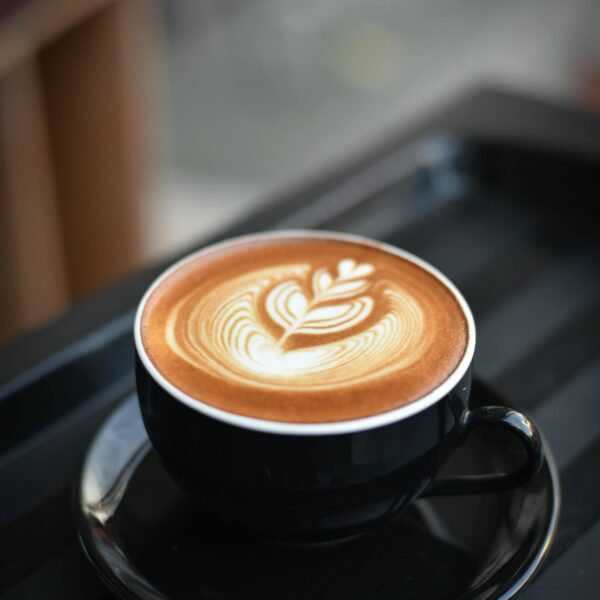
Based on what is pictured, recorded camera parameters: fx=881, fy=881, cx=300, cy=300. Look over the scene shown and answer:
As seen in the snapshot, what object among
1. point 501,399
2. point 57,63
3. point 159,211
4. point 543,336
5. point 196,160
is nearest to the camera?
point 501,399

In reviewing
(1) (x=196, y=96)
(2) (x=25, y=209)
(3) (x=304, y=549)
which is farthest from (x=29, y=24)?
(1) (x=196, y=96)

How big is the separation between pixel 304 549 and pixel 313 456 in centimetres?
8

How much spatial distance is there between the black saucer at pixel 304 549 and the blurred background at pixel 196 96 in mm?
288

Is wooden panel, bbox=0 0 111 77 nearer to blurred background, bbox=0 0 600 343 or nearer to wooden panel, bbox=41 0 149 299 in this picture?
blurred background, bbox=0 0 600 343

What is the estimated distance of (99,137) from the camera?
1194 millimetres

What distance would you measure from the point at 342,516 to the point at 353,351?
0.26 ft

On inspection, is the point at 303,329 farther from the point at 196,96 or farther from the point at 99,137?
the point at 196,96

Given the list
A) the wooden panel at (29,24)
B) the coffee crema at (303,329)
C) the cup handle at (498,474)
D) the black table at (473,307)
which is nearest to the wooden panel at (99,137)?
the wooden panel at (29,24)

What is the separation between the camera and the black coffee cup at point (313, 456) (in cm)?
38

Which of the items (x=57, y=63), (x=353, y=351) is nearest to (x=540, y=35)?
(x=57, y=63)

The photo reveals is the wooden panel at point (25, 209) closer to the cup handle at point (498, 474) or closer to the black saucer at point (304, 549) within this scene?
the black saucer at point (304, 549)

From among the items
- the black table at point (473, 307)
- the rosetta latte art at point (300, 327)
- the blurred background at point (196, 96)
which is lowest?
the blurred background at point (196, 96)

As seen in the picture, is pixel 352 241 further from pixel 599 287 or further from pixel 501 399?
pixel 599 287

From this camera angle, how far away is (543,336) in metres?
0.61
